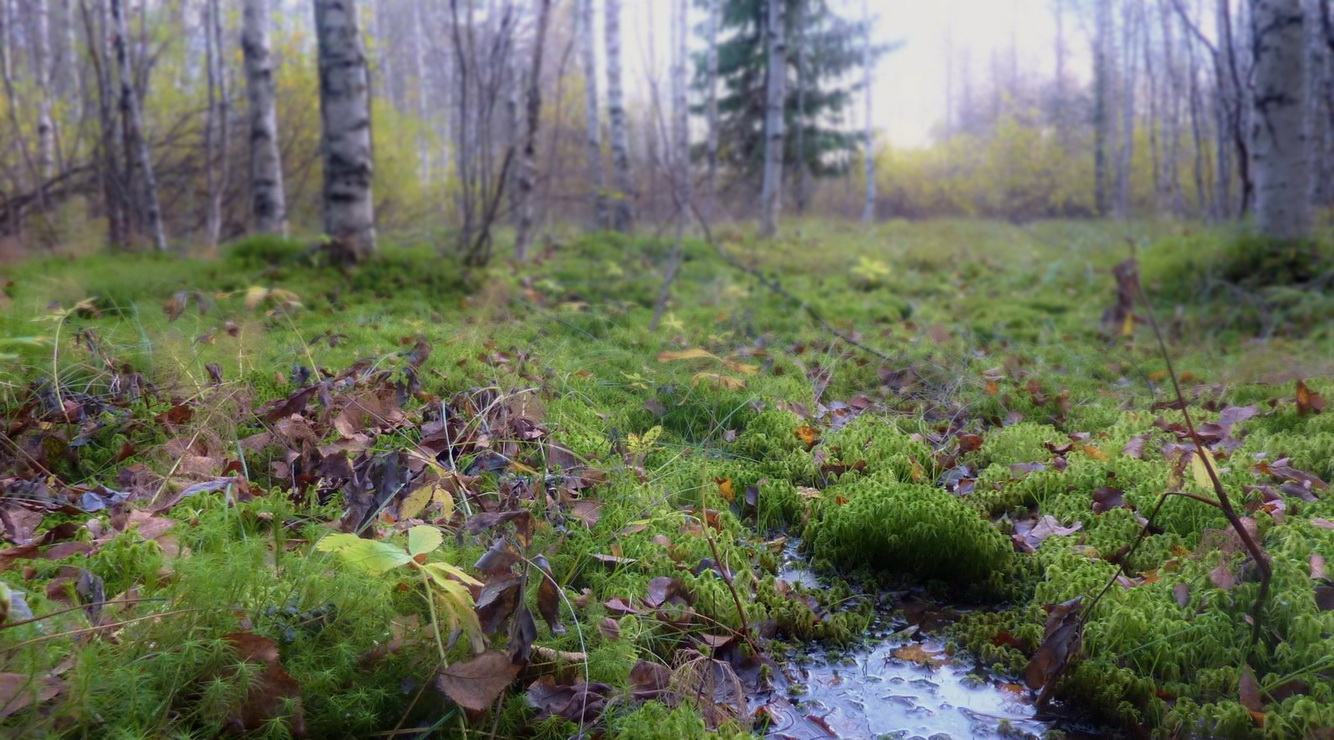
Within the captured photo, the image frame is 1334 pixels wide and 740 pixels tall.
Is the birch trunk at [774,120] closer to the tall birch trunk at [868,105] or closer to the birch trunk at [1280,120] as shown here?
the birch trunk at [1280,120]

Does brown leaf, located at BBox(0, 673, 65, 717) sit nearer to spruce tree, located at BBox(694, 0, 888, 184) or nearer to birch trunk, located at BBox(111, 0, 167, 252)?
birch trunk, located at BBox(111, 0, 167, 252)

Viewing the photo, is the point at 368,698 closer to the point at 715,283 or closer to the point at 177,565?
the point at 177,565

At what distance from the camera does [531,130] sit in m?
7.58

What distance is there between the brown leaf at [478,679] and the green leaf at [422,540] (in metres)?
0.24

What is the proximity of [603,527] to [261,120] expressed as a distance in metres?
7.79

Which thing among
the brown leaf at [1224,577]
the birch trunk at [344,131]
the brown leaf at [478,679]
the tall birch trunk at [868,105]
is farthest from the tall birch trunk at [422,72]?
the brown leaf at [1224,577]

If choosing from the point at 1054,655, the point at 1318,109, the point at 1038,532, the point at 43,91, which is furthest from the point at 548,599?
the point at 43,91

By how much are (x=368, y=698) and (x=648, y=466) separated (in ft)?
5.01

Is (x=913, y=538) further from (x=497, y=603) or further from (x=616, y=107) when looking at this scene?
(x=616, y=107)

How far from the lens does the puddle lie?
1765 mm

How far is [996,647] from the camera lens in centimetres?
203

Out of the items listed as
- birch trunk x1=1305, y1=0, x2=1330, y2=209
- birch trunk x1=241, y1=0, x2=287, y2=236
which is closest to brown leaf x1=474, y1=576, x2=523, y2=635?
birch trunk x1=241, y1=0, x2=287, y2=236

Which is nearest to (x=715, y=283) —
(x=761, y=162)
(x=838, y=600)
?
(x=838, y=600)

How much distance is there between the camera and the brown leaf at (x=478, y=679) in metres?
1.47
